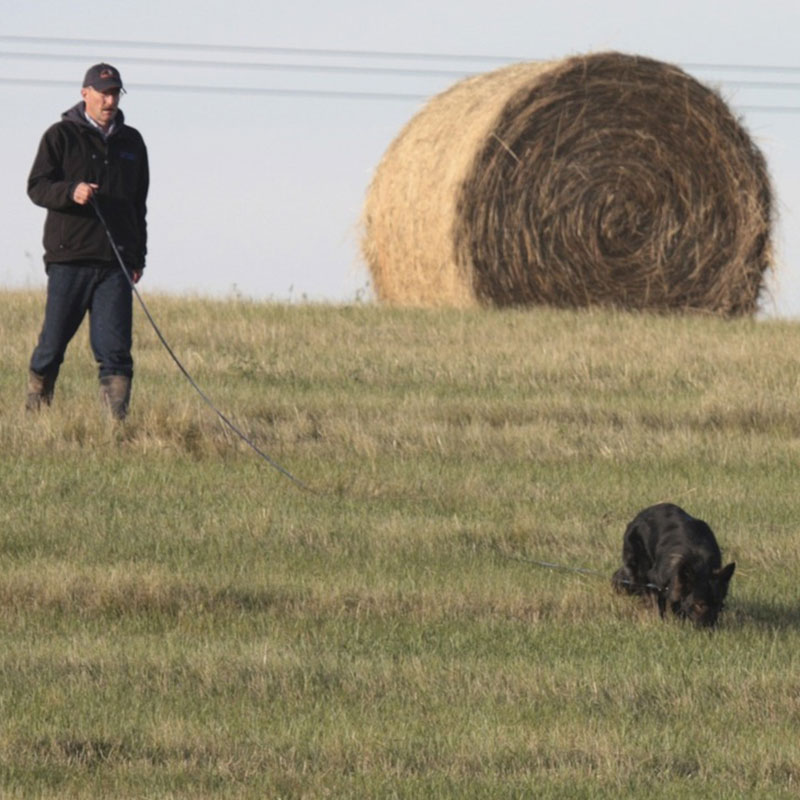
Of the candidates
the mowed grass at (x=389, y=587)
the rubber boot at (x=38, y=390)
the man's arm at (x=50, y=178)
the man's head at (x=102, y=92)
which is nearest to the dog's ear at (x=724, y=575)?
the mowed grass at (x=389, y=587)

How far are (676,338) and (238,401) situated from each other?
5427mm

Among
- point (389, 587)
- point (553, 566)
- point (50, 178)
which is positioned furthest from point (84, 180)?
point (389, 587)

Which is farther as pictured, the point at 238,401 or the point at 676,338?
the point at 676,338

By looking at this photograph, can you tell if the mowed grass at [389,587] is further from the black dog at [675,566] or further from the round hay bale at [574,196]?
the round hay bale at [574,196]

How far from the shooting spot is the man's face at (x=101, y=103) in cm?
1040

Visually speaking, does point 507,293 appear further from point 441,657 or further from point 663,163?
point 441,657

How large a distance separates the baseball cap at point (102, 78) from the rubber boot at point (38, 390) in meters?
1.74

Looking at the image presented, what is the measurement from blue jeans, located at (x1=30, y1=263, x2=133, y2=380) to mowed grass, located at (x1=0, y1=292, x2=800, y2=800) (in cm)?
35

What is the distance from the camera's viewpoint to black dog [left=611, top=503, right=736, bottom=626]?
21.7 ft

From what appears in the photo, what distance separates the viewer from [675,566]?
6.68m

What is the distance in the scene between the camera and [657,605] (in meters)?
6.93

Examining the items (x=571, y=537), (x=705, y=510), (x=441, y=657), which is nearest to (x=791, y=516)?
(x=705, y=510)

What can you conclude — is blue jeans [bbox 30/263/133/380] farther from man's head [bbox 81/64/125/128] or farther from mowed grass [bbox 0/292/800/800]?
man's head [bbox 81/64/125/128]

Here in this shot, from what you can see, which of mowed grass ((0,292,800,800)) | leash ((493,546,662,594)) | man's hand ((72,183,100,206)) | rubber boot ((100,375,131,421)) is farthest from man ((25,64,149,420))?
leash ((493,546,662,594))
